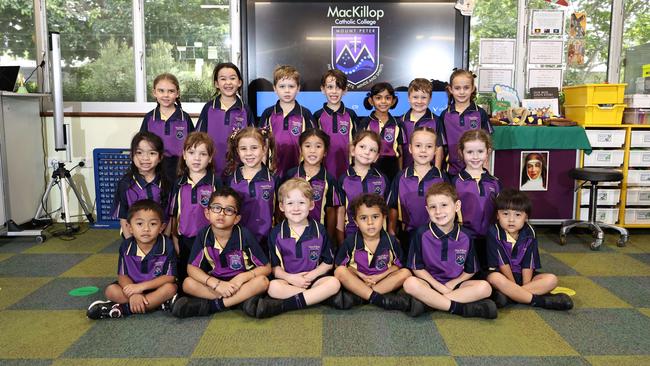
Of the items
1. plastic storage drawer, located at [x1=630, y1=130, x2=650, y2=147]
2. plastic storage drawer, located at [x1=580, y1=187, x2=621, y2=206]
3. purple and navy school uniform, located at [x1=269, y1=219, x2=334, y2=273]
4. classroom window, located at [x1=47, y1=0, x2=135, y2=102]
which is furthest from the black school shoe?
classroom window, located at [x1=47, y1=0, x2=135, y2=102]

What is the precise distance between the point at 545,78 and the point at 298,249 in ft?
10.7

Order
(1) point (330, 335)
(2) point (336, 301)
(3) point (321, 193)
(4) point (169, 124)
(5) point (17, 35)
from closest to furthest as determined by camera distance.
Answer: (1) point (330, 335) → (2) point (336, 301) → (3) point (321, 193) → (4) point (169, 124) → (5) point (17, 35)

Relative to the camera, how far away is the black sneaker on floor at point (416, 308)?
7.61 ft

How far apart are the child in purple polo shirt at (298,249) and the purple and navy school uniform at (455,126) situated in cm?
116

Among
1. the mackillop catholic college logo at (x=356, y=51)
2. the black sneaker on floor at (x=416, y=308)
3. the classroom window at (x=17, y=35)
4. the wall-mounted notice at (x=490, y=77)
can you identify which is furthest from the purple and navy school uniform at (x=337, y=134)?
the classroom window at (x=17, y=35)

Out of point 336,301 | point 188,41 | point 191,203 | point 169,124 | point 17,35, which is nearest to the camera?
point 336,301

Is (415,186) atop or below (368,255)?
atop

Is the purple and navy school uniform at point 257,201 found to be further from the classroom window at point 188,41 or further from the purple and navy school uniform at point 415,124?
the classroom window at point 188,41

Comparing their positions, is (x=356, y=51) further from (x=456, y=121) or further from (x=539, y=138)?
(x=539, y=138)

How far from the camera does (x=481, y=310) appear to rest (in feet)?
7.57

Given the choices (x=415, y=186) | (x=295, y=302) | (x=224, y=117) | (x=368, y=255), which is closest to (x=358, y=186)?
(x=415, y=186)

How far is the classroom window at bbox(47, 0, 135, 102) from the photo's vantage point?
441cm

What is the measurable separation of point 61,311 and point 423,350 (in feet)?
5.76

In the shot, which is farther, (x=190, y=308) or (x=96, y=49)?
(x=96, y=49)
